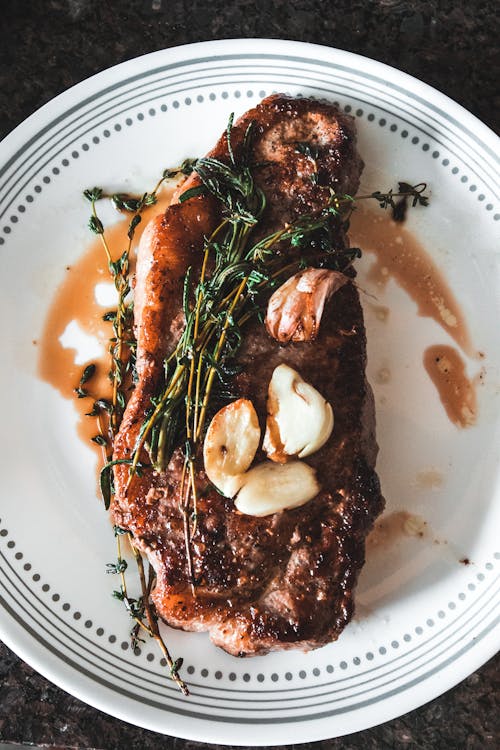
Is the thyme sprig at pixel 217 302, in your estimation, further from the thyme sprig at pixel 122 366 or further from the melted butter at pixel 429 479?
the melted butter at pixel 429 479

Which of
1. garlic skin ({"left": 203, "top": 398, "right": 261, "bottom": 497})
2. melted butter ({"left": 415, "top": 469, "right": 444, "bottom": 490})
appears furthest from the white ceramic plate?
garlic skin ({"left": 203, "top": 398, "right": 261, "bottom": 497})

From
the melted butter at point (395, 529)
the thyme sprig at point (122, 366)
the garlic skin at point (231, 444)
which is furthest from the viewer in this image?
the melted butter at point (395, 529)

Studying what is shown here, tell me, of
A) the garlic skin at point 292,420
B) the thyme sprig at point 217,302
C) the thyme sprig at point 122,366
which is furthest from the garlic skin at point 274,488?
the thyme sprig at point 122,366

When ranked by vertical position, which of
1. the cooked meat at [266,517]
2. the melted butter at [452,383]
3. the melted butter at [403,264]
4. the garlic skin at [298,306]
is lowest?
the cooked meat at [266,517]

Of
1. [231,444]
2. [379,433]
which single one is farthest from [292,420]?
[379,433]

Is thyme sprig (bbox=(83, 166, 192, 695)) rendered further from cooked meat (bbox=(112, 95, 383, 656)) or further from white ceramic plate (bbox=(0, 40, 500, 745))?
cooked meat (bbox=(112, 95, 383, 656))

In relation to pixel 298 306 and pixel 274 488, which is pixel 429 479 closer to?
pixel 274 488
